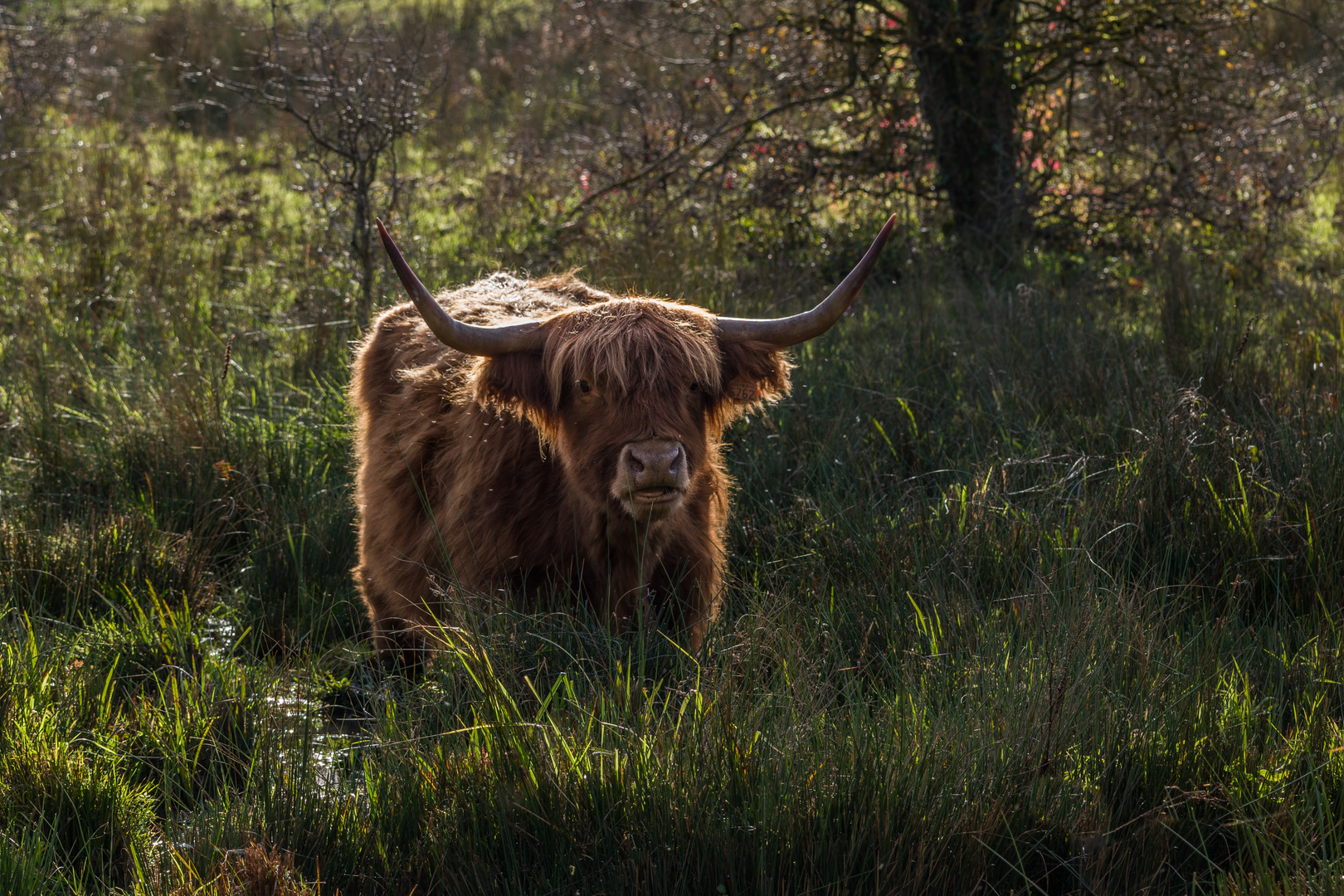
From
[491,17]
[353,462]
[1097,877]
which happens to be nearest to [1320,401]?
[1097,877]

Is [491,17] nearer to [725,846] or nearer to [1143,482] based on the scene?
[1143,482]

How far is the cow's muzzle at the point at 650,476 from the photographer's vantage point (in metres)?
3.00

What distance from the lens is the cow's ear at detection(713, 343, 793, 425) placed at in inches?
141

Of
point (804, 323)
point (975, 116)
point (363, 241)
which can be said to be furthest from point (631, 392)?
point (975, 116)

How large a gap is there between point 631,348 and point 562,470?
0.47 m

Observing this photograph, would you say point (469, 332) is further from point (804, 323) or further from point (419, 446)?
point (804, 323)

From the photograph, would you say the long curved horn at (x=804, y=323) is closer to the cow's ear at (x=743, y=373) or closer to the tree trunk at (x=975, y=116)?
the cow's ear at (x=743, y=373)

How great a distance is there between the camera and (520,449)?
142 inches

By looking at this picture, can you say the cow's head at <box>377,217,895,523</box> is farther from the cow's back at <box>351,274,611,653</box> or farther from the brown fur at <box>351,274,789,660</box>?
the cow's back at <box>351,274,611,653</box>

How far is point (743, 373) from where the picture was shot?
3.59 meters

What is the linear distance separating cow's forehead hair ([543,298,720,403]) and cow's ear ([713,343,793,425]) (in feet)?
0.27

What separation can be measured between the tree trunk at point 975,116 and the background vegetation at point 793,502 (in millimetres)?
40

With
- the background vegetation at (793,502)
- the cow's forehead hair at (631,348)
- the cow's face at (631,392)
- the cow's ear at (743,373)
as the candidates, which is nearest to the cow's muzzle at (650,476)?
the cow's face at (631,392)

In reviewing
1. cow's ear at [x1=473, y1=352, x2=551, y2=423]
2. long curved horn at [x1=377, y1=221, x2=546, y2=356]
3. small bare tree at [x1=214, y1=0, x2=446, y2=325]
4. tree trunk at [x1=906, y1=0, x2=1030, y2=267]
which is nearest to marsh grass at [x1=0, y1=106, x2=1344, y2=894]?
small bare tree at [x1=214, y1=0, x2=446, y2=325]
